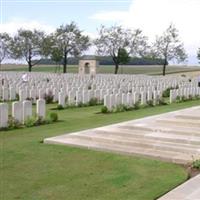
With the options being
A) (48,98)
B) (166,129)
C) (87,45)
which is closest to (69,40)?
(87,45)

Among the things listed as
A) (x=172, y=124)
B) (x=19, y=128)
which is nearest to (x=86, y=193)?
(x=172, y=124)

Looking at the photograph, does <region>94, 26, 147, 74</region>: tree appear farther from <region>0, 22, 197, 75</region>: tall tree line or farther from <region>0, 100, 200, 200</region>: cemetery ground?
<region>0, 100, 200, 200</region>: cemetery ground

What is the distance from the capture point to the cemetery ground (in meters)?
5.87

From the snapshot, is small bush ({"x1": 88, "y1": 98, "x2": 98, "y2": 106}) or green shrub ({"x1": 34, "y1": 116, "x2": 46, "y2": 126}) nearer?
green shrub ({"x1": 34, "y1": 116, "x2": 46, "y2": 126})

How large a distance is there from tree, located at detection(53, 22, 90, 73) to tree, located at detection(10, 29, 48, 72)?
187 centimetres

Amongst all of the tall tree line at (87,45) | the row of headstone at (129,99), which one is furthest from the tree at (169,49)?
the row of headstone at (129,99)

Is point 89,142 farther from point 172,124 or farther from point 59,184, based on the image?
point 59,184

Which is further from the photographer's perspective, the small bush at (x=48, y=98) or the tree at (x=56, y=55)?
the tree at (x=56, y=55)

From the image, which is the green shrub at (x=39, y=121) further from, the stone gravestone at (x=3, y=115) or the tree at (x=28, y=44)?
the tree at (x=28, y=44)

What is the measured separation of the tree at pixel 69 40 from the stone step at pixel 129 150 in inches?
1817

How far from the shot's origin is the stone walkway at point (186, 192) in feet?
18.5

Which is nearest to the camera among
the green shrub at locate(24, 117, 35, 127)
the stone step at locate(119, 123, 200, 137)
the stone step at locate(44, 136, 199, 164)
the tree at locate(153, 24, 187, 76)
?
the stone step at locate(44, 136, 199, 164)

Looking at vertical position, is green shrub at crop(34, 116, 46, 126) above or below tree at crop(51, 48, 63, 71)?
below

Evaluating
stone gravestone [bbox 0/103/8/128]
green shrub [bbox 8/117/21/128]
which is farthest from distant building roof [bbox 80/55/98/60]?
stone gravestone [bbox 0/103/8/128]
